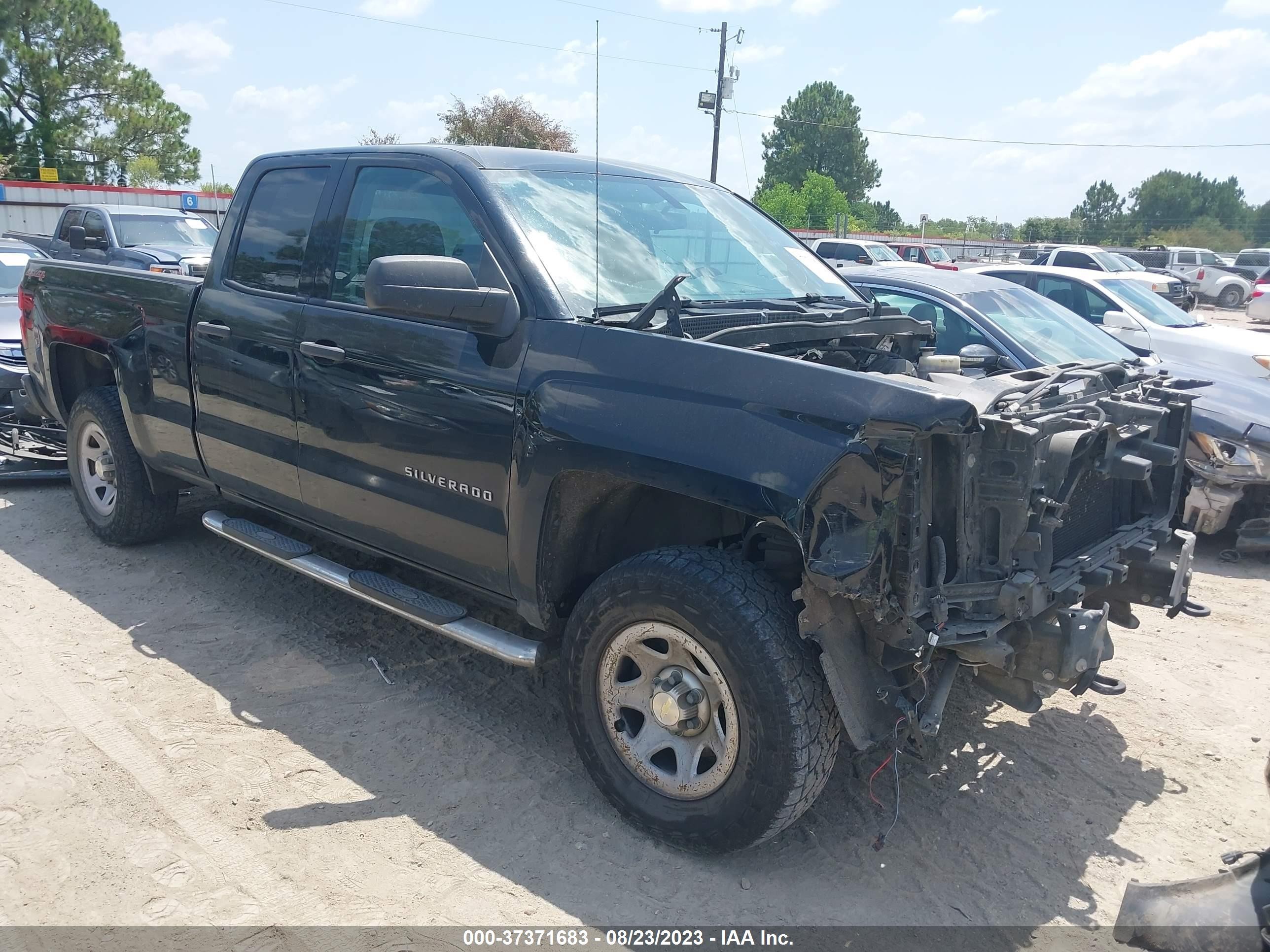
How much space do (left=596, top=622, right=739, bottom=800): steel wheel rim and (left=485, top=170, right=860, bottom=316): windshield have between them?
1.11 metres

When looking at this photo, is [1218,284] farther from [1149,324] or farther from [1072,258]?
[1149,324]

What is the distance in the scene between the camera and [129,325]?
5.01 m

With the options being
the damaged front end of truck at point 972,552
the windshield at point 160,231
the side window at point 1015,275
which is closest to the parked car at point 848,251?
the side window at point 1015,275

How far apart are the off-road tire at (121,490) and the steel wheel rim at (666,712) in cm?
342

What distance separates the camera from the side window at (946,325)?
643 cm

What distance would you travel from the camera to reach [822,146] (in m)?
82.9

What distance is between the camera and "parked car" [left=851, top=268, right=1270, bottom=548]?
5.96 m

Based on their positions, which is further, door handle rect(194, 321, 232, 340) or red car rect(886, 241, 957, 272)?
red car rect(886, 241, 957, 272)

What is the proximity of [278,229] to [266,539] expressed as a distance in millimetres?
1346

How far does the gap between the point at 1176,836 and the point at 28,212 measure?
34540 mm

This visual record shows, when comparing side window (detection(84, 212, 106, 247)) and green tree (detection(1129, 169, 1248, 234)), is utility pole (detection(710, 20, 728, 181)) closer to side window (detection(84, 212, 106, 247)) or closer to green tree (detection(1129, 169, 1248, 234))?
side window (detection(84, 212, 106, 247))

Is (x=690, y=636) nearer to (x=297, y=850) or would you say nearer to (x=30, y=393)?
(x=297, y=850)

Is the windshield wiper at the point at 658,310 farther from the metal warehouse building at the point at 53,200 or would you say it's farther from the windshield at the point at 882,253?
the metal warehouse building at the point at 53,200

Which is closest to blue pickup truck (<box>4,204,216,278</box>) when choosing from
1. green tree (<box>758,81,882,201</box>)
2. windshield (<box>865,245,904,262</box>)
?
windshield (<box>865,245,904,262</box>)
